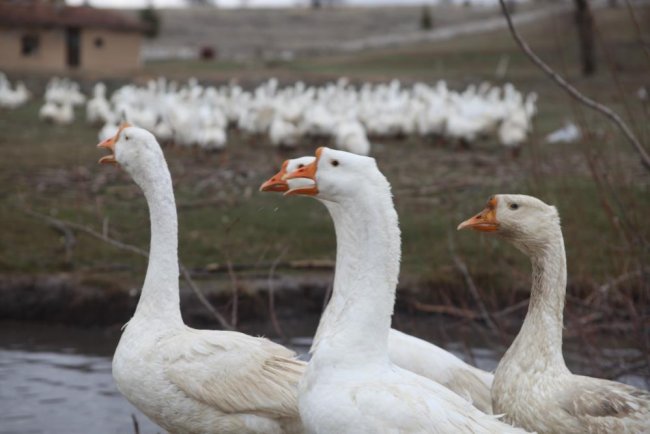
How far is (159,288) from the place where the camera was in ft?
17.7

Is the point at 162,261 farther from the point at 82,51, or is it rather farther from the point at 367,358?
the point at 82,51

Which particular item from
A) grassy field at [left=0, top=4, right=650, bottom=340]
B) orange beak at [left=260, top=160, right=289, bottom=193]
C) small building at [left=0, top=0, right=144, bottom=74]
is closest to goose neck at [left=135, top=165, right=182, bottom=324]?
grassy field at [left=0, top=4, right=650, bottom=340]

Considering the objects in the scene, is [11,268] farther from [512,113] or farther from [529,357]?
[512,113]

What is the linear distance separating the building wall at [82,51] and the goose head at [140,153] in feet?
116

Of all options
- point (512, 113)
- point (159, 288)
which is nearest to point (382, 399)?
point (159, 288)

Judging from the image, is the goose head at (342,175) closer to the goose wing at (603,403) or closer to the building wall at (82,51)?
the goose wing at (603,403)

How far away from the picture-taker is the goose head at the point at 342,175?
165 inches

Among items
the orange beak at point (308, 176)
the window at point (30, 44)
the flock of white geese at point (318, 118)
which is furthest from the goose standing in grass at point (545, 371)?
the window at point (30, 44)

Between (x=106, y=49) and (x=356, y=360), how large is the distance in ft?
133

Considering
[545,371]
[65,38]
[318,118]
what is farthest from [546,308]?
[65,38]

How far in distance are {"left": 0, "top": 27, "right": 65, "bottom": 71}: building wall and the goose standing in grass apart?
35863 mm

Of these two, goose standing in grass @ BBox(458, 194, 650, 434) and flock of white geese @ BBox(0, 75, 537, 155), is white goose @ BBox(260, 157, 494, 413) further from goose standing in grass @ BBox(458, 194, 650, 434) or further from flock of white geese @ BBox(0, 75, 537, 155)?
flock of white geese @ BBox(0, 75, 537, 155)

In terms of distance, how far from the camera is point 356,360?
4102 millimetres

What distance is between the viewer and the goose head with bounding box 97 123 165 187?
218 inches
